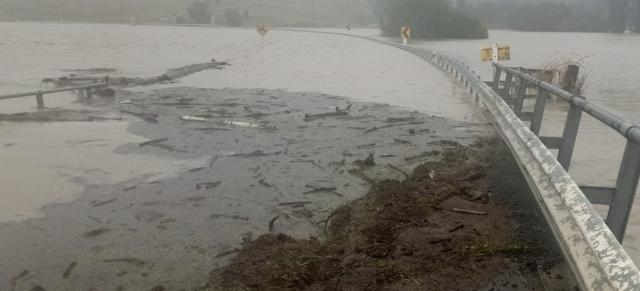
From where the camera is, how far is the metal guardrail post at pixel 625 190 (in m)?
3.26

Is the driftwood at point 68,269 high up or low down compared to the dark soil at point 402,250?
down

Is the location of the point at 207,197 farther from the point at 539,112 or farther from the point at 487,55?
the point at 487,55

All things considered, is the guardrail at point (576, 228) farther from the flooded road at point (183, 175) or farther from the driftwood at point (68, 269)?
the driftwood at point (68, 269)

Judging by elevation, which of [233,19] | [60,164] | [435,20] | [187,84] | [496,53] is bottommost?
[233,19]

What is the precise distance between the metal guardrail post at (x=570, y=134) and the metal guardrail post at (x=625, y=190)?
4.38 feet

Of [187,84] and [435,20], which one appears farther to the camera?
[435,20]

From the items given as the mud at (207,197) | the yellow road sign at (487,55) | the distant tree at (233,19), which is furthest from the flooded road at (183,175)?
the distant tree at (233,19)

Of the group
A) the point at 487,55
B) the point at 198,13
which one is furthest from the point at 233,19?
the point at 487,55

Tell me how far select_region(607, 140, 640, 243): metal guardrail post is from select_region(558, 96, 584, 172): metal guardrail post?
4.38 feet

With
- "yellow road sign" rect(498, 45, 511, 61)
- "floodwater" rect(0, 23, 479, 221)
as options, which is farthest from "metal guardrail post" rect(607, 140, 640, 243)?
"yellow road sign" rect(498, 45, 511, 61)

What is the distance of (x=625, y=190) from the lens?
3.35m

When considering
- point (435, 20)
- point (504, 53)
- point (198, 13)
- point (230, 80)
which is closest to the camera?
point (504, 53)

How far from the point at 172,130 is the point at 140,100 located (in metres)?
4.74

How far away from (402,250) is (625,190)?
1685 mm
